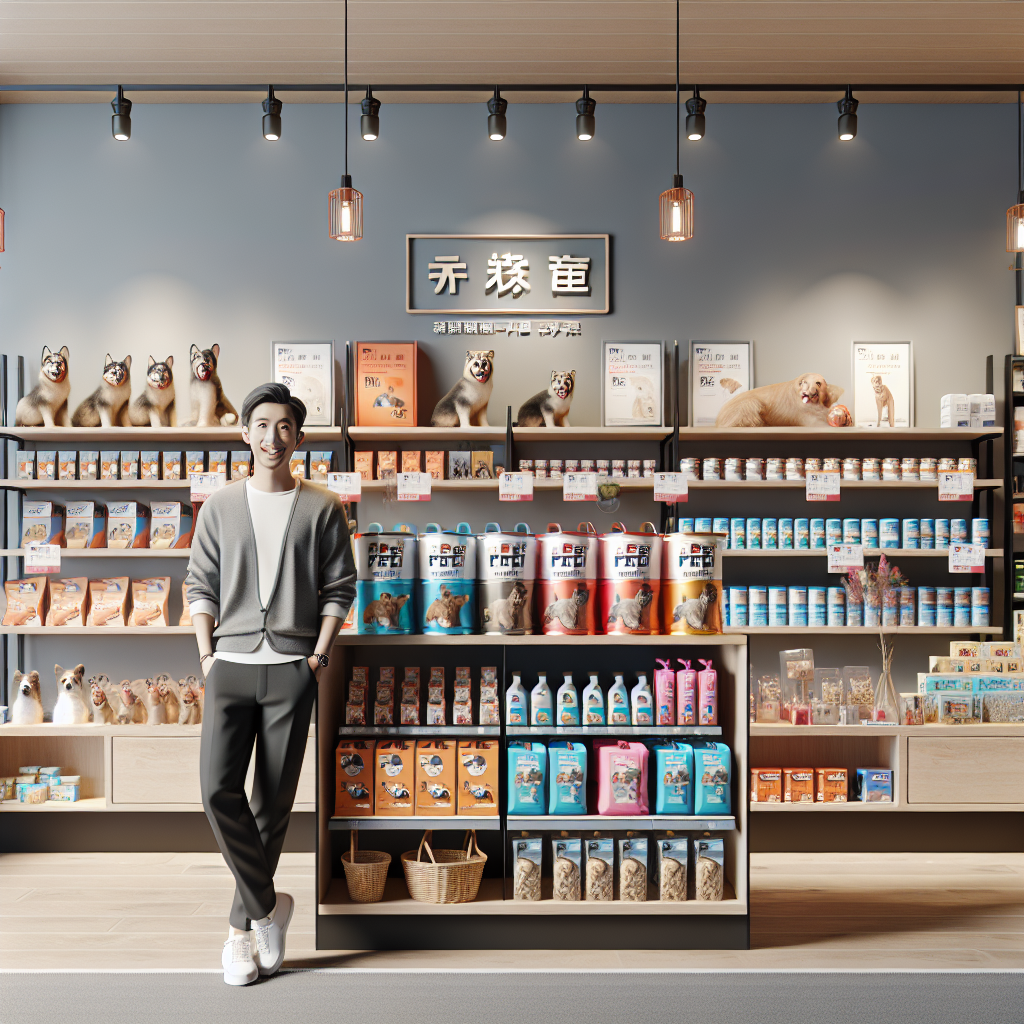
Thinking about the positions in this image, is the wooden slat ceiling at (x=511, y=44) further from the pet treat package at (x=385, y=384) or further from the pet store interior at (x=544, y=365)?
the pet treat package at (x=385, y=384)

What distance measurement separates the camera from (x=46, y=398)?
462cm

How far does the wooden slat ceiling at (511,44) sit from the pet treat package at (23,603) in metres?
2.74

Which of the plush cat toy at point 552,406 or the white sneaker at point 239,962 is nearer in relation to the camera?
the white sneaker at point 239,962

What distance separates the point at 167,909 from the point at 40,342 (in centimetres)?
316

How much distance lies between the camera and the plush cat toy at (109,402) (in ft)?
15.2

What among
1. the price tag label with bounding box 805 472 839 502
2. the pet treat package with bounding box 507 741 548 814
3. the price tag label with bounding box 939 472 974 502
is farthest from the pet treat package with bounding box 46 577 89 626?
the price tag label with bounding box 939 472 974 502

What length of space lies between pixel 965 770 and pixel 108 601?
4.38 meters

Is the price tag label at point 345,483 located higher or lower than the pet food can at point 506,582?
Answer: higher

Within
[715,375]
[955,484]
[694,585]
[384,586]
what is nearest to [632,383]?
[715,375]

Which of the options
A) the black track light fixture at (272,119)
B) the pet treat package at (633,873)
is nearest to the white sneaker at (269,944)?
the pet treat package at (633,873)

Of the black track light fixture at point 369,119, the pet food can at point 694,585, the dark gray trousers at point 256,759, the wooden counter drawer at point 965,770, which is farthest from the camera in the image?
the black track light fixture at point 369,119

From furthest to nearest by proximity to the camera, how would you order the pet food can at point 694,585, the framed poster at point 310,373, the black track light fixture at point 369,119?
the framed poster at point 310,373, the black track light fixture at point 369,119, the pet food can at point 694,585

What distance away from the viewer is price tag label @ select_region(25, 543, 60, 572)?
14.8 feet

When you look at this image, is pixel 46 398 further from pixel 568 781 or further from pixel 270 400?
pixel 568 781
